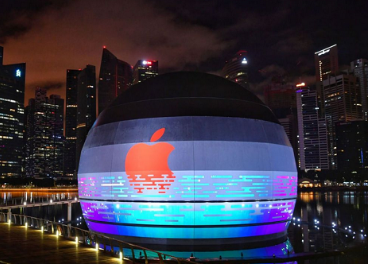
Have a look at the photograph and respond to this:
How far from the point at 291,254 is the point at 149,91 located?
53.9 ft

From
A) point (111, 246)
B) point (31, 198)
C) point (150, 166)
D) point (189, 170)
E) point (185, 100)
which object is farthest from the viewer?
point (31, 198)

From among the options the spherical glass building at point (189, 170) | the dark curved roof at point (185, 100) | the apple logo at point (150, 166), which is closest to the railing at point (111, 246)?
the spherical glass building at point (189, 170)

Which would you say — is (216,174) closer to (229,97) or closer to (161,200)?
(161,200)

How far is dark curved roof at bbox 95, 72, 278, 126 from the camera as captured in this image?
28188 mm

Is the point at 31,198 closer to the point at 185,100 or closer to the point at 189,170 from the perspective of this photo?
the point at 185,100

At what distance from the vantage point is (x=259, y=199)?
87.6 feet

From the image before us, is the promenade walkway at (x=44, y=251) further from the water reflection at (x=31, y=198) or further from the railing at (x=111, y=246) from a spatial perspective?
the water reflection at (x=31, y=198)

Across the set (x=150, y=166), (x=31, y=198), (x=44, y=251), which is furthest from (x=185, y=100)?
(x=31, y=198)

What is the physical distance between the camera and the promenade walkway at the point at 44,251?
600 inches

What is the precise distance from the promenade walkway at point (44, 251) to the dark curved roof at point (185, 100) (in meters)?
11.6

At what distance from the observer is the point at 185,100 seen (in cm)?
2866

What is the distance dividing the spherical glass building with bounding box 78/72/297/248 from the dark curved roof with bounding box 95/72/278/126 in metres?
0.09

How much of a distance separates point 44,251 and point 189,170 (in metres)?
11.5

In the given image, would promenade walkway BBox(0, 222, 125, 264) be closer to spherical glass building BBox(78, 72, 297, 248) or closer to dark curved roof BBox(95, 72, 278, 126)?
spherical glass building BBox(78, 72, 297, 248)
